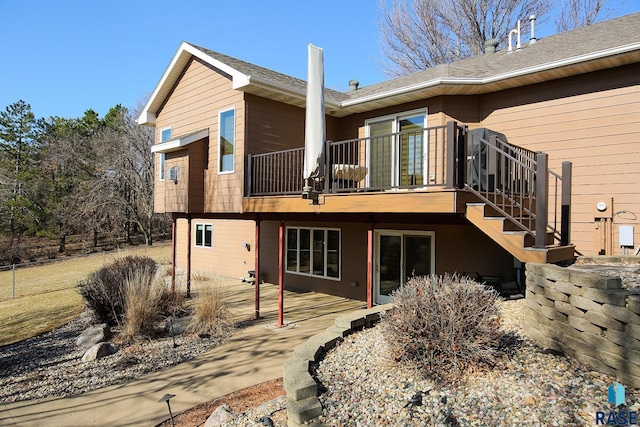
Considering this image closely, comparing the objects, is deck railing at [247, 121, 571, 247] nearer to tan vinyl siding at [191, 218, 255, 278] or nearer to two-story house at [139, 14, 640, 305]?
two-story house at [139, 14, 640, 305]

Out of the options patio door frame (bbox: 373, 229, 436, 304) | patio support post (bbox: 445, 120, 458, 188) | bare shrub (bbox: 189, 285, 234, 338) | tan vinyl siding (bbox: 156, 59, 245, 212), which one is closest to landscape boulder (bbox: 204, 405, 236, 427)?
bare shrub (bbox: 189, 285, 234, 338)

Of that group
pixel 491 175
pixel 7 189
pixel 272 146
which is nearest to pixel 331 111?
pixel 272 146

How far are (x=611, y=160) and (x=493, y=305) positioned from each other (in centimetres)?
455

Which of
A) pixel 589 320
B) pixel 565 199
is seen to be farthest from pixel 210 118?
pixel 589 320

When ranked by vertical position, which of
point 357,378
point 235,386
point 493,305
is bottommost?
point 235,386

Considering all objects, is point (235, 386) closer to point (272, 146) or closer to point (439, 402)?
point (439, 402)

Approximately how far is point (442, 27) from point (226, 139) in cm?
1424

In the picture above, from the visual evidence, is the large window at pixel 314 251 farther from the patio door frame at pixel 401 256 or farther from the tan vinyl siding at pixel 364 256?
the patio door frame at pixel 401 256

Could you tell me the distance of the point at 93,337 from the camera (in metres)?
7.11

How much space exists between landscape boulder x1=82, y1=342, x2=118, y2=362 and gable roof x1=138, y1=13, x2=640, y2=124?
5826mm

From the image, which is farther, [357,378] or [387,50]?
[387,50]

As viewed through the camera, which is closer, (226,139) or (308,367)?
(308,367)

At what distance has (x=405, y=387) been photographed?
3.48 m

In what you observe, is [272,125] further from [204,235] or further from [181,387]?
[204,235]
